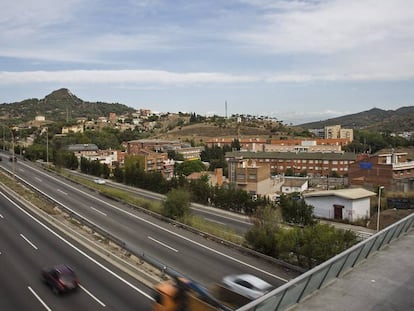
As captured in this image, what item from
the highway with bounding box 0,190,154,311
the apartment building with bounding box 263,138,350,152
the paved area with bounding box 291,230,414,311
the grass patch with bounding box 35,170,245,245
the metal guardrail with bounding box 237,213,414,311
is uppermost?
the metal guardrail with bounding box 237,213,414,311

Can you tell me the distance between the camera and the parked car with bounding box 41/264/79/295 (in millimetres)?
15204

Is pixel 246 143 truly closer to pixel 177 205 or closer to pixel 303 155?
pixel 303 155

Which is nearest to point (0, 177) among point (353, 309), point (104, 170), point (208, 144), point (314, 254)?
point (104, 170)

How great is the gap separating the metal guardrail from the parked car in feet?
36.1

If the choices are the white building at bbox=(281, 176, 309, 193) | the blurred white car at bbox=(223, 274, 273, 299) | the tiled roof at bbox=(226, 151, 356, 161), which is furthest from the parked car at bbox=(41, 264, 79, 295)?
the tiled roof at bbox=(226, 151, 356, 161)

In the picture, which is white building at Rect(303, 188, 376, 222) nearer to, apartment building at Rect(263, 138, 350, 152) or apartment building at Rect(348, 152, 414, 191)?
apartment building at Rect(348, 152, 414, 191)

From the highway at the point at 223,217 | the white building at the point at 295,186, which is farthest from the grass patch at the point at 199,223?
the white building at the point at 295,186

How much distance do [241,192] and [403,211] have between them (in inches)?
606

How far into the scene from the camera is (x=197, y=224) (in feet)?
97.8

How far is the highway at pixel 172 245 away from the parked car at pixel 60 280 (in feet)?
14.9

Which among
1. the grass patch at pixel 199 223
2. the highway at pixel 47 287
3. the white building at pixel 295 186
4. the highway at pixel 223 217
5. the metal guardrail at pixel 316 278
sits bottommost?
the white building at pixel 295 186

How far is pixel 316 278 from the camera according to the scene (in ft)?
22.7

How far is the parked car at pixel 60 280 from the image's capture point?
1520 centimetres

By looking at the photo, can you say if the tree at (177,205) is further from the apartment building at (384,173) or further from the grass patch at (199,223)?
the apartment building at (384,173)
